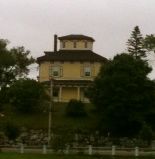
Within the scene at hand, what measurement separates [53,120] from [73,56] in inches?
763

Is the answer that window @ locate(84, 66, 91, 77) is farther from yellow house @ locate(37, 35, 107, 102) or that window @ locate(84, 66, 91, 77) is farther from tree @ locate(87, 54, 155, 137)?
tree @ locate(87, 54, 155, 137)

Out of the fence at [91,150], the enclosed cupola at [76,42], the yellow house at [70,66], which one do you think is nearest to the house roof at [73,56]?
the yellow house at [70,66]

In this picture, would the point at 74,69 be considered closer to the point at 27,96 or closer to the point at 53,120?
the point at 27,96

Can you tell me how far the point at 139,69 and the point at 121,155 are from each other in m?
17.4

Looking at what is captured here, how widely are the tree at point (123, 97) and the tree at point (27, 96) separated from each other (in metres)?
6.32

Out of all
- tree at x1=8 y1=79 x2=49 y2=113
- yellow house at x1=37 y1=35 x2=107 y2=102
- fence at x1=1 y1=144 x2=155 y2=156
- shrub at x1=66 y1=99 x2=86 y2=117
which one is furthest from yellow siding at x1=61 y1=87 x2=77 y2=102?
fence at x1=1 y1=144 x2=155 y2=156

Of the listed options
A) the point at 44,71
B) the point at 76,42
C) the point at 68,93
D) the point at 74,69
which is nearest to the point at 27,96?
the point at 68,93

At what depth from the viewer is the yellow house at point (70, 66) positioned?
9500 cm

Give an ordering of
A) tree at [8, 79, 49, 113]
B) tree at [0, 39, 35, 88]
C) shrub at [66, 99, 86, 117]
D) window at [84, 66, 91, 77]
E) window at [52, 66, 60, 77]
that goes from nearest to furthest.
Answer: shrub at [66, 99, 86, 117], tree at [8, 79, 49, 113], tree at [0, 39, 35, 88], window at [84, 66, 91, 77], window at [52, 66, 60, 77]

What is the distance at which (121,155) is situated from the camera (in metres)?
62.2

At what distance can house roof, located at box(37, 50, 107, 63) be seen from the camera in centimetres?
9669

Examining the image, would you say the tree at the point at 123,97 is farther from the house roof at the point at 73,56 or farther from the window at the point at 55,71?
the window at the point at 55,71

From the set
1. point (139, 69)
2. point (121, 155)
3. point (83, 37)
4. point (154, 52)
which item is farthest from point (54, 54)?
point (121, 155)

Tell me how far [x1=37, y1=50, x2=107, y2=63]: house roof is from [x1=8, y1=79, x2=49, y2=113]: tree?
1463 cm
